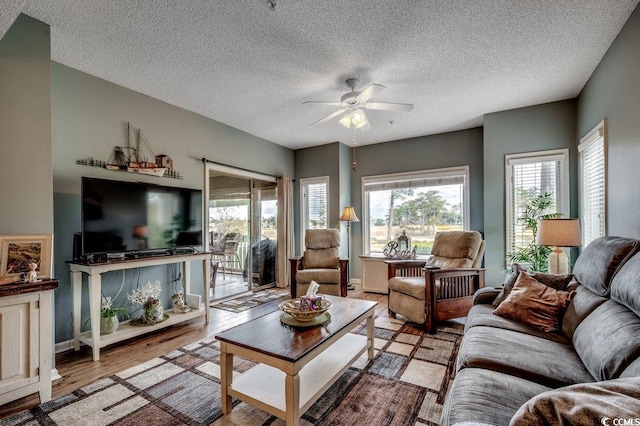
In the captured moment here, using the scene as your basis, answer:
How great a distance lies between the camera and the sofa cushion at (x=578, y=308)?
176 centimetres

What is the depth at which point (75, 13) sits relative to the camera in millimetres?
2117

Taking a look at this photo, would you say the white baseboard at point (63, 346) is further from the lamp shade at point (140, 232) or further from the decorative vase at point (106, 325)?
the lamp shade at point (140, 232)

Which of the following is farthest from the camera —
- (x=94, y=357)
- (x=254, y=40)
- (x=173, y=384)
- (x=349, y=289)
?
(x=349, y=289)

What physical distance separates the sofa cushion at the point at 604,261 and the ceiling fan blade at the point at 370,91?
193 cm

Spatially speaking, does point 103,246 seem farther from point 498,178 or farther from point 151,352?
point 498,178

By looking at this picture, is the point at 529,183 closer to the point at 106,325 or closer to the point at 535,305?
the point at 535,305

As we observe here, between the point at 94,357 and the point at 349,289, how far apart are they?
359cm

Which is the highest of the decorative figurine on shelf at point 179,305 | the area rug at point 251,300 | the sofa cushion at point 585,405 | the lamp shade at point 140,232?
the lamp shade at point 140,232

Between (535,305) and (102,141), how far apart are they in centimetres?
411

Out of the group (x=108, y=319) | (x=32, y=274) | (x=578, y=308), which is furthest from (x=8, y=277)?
(x=578, y=308)

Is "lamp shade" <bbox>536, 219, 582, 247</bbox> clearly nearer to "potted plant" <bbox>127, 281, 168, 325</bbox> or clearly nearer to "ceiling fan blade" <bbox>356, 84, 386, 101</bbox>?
"ceiling fan blade" <bbox>356, 84, 386, 101</bbox>

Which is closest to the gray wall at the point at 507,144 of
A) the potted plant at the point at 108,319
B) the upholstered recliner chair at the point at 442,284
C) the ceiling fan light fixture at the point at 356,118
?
the upholstered recliner chair at the point at 442,284

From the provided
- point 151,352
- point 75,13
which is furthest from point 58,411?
point 75,13

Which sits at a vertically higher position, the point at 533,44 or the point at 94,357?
the point at 533,44
